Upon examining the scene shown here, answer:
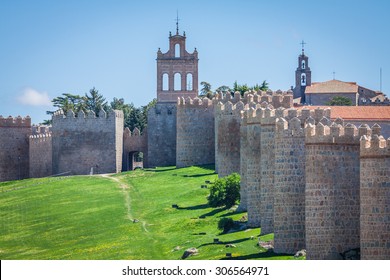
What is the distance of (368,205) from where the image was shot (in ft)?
127

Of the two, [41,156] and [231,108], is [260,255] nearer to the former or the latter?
[231,108]

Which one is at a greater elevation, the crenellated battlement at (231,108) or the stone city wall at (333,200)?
the crenellated battlement at (231,108)

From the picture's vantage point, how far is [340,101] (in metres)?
102

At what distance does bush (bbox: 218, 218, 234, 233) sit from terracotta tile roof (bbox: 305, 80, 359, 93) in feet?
192

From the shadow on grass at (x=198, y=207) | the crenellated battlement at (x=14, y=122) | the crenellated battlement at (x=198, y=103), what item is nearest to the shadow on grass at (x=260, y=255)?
the shadow on grass at (x=198, y=207)

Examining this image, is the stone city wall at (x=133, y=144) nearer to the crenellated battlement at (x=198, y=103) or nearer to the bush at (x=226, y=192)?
the crenellated battlement at (x=198, y=103)

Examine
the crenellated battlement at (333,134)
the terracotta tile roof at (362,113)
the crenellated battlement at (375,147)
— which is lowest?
the crenellated battlement at (375,147)

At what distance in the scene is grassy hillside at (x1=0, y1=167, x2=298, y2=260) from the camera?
157ft

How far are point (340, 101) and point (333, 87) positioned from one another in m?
8.67

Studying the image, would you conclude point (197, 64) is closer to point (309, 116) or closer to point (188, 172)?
point (188, 172)

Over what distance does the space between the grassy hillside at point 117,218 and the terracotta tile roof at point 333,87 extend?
34.0 m

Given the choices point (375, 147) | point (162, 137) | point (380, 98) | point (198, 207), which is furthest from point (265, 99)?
point (380, 98)

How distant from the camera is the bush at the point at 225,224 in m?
50.3
